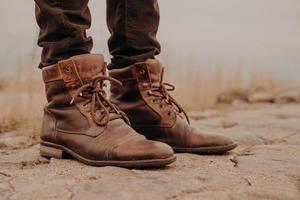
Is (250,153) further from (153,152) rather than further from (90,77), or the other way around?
(90,77)

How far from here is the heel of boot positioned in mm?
1502

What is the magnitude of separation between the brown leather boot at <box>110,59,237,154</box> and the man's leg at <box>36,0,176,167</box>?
15 cm

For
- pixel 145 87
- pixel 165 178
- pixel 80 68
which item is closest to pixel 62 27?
pixel 80 68

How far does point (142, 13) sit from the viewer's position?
5.42ft

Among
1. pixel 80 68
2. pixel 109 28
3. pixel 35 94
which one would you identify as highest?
pixel 109 28

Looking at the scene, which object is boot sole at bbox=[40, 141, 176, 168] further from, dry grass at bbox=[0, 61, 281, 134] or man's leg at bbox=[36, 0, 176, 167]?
dry grass at bbox=[0, 61, 281, 134]

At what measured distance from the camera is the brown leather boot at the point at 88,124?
4.37 ft

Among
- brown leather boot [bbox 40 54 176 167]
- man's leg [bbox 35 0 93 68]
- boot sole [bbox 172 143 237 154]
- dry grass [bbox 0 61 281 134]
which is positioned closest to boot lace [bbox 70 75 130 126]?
brown leather boot [bbox 40 54 176 167]

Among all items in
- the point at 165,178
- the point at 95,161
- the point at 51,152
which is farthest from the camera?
the point at 51,152

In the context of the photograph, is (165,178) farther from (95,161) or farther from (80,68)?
(80,68)

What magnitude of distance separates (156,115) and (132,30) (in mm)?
304

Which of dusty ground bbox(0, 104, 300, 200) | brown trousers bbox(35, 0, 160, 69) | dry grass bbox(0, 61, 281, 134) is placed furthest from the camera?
dry grass bbox(0, 61, 281, 134)

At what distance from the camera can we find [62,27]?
1.42 m

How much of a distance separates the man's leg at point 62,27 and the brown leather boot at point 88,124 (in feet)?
0.14
